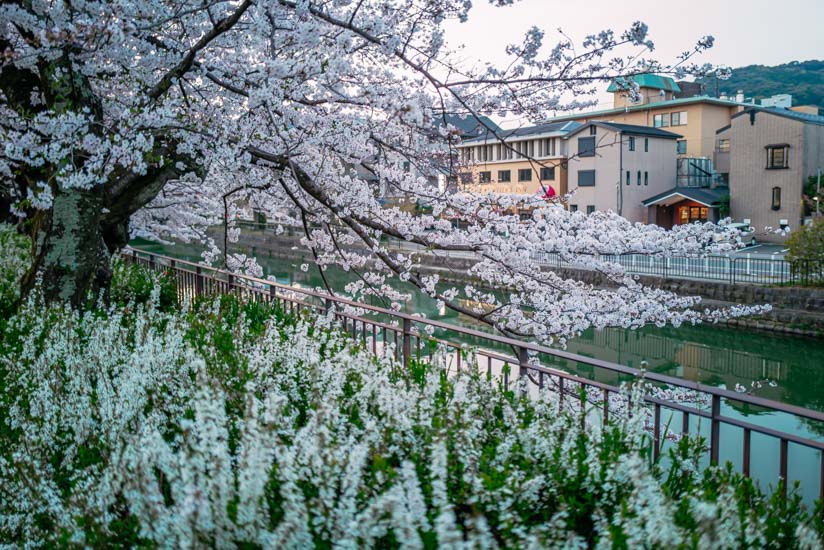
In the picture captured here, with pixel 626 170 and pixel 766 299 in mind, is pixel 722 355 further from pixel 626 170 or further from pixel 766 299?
pixel 626 170

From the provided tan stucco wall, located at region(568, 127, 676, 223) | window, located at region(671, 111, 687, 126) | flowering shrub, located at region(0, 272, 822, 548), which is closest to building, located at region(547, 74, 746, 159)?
window, located at region(671, 111, 687, 126)

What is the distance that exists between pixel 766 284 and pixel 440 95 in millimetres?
17169

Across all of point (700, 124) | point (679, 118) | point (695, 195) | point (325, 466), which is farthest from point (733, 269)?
point (679, 118)

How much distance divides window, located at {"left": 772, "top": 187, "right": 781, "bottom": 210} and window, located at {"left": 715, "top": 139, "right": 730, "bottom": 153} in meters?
8.15

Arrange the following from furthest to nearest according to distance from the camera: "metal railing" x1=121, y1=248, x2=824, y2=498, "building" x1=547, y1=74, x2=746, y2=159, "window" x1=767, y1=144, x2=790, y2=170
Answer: "building" x1=547, y1=74, x2=746, y2=159 → "window" x1=767, y1=144, x2=790, y2=170 → "metal railing" x1=121, y1=248, x2=824, y2=498

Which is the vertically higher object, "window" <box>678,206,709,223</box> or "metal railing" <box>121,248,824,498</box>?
"window" <box>678,206,709,223</box>

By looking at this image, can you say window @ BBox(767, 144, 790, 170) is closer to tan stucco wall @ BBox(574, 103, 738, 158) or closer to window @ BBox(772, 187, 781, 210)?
window @ BBox(772, 187, 781, 210)

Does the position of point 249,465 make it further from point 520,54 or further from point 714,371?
point 714,371

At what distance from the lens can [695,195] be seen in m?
39.7

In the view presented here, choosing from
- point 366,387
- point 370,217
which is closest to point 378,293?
point 370,217

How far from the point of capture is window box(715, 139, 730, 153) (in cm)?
4478

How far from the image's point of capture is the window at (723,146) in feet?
147

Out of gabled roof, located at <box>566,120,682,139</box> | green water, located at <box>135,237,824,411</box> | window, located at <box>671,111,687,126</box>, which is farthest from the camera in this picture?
window, located at <box>671,111,687,126</box>

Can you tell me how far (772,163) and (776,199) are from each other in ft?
6.97
